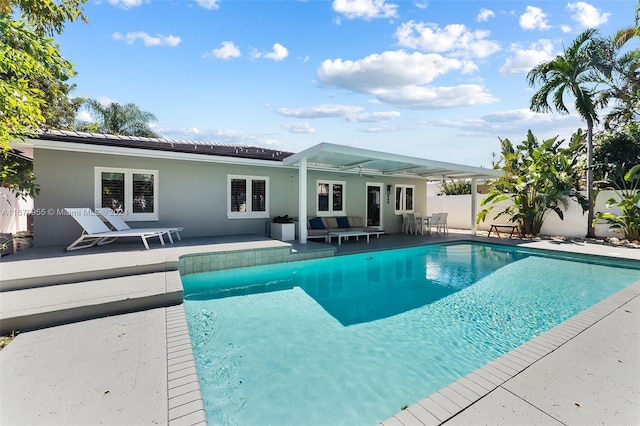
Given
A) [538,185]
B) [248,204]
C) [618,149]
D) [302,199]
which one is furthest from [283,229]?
[618,149]

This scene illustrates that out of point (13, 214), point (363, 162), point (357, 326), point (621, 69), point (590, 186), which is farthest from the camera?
point (590, 186)

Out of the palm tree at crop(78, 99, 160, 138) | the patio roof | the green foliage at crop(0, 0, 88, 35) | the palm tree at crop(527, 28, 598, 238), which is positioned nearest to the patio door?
the patio roof

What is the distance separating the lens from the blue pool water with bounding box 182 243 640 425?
3201 mm

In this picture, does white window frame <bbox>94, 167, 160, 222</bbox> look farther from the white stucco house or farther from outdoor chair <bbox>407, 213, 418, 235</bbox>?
outdoor chair <bbox>407, 213, 418, 235</bbox>

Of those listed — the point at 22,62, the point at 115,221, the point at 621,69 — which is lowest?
the point at 115,221

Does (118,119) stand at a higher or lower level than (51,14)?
higher

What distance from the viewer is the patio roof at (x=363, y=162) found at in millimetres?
9344

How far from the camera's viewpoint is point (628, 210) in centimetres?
1194

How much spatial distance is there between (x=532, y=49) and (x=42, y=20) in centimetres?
1756

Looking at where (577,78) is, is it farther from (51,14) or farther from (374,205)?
(51,14)

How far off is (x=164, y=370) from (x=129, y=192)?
8.99 metres

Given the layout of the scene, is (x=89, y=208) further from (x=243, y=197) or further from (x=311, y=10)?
(x=311, y=10)

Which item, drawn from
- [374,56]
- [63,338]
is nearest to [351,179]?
[374,56]

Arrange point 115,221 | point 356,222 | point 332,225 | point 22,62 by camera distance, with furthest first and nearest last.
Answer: point 356,222, point 332,225, point 115,221, point 22,62
